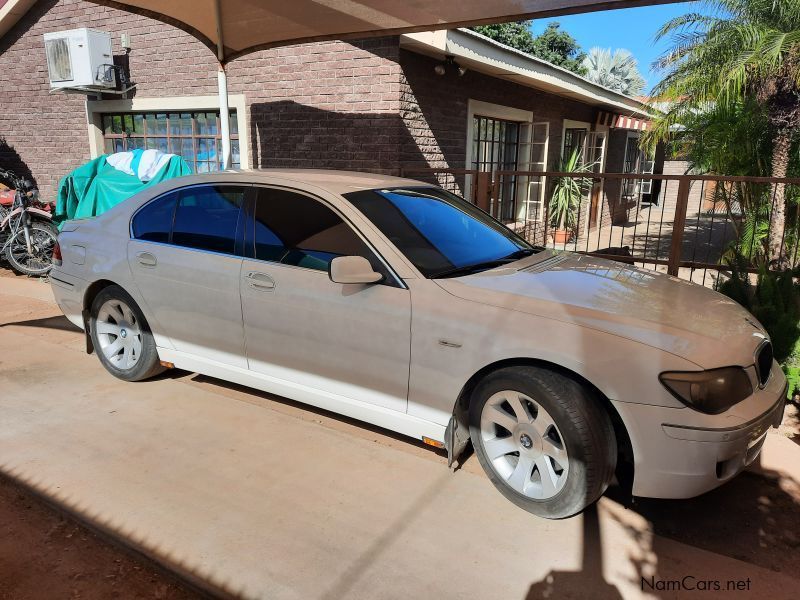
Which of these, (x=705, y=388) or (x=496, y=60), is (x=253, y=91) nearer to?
(x=496, y=60)

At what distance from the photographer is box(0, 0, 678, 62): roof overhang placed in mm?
4965

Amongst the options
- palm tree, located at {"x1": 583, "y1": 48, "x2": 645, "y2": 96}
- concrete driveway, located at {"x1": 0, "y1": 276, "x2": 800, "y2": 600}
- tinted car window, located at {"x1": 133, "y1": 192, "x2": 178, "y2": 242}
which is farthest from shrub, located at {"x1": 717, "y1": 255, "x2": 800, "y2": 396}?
palm tree, located at {"x1": 583, "y1": 48, "x2": 645, "y2": 96}

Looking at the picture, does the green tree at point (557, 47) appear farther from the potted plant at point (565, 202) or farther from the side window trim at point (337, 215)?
the side window trim at point (337, 215)

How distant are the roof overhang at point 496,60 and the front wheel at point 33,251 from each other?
5.93m

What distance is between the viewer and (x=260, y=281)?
369cm

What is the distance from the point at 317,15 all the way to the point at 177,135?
180 inches

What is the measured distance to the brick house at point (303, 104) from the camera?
24.0ft

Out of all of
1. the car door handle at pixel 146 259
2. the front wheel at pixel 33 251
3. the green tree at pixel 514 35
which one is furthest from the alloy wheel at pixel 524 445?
the green tree at pixel 514 35

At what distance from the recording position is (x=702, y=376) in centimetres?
260

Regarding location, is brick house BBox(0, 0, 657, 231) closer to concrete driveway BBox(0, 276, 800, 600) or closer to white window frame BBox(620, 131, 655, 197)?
concrete driveway BBox(0, 276, 800, 600)

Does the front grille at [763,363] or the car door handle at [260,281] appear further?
the car door handle at [260,281]

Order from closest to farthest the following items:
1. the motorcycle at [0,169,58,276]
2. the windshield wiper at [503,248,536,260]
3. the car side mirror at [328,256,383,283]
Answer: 1. the car side mirror at [328,256,383,283]
2. the windshield wiper at [503,248,536,260]
3. the motorcycle at [0,169,58,276]

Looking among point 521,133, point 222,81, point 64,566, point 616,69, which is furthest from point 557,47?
point 64,566

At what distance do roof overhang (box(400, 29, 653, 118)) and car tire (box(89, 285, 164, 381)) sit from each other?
4249mm
